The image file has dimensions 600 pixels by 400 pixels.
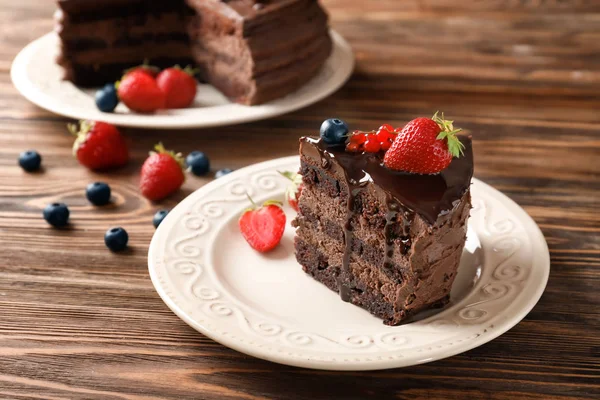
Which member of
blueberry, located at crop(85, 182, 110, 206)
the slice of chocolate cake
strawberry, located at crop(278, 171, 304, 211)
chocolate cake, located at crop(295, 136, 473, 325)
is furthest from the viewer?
the slice of chocolate cake

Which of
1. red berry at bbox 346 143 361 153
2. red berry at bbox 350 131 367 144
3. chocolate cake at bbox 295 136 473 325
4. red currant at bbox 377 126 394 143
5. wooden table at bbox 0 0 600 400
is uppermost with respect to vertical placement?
red currant at bbox 377 126 394 143

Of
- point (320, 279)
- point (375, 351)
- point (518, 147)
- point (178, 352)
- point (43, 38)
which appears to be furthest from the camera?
point (43, 38)

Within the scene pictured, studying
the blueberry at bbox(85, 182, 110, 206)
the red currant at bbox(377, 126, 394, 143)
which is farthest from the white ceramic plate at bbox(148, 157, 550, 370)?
the red currant at bbox(377, 126, 394, 143)

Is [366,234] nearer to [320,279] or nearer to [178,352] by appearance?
[320,279]

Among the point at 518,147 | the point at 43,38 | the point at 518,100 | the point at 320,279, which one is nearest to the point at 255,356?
the point at 320,279

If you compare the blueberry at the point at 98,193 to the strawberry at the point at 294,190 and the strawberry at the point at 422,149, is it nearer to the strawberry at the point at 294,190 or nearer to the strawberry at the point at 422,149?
the strawberry at the point at 294,190

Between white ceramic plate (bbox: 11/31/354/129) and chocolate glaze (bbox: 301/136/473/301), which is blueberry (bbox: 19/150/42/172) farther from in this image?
chocolate glaze (bbox: 301/136/473/301)
